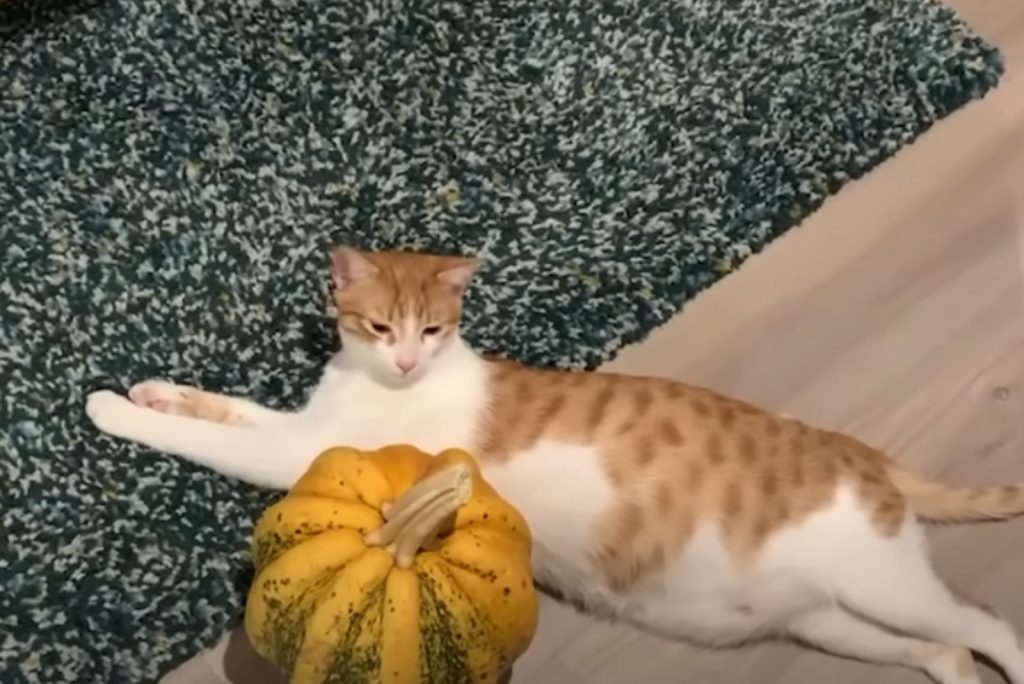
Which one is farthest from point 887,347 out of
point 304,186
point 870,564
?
point 304,186

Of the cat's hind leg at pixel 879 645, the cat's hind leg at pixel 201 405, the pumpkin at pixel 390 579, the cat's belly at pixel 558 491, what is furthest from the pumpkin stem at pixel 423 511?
the cat's hind leg at pixel 879 645

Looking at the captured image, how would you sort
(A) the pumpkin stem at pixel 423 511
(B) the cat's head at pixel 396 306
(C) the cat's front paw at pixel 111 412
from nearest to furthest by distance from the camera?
(A) the pumpkin stem at pixel 423 511, (B) the cat's head at pixel 396 306, (C) the cat's front paw at pixel 111 412

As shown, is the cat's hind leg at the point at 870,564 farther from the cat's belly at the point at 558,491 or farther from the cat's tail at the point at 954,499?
the cat's belly at the point at 558,491

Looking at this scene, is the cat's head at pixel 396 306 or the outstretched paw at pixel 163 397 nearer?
the cat's head at pixel 396 306

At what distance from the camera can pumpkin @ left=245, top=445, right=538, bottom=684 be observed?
3.90ft

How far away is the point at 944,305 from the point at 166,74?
993 millimetres

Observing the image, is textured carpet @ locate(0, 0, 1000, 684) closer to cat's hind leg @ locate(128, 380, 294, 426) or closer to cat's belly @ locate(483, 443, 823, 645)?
cat's hind leg @ locate(128, 380, 294, 426)

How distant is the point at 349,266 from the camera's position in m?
1.39

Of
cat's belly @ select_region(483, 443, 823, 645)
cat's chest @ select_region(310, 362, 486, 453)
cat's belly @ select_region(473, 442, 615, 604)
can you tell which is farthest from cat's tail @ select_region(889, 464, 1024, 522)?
cat's chest @ select_region(310, 362, 486, 453)

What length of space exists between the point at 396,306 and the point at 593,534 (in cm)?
30

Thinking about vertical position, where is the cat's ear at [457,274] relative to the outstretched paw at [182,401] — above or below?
above

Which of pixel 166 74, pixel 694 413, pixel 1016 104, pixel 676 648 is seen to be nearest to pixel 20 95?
pixel 166 74

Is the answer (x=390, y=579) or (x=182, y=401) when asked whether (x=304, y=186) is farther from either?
(x=390, y=579)

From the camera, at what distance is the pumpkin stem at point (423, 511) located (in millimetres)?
1172
